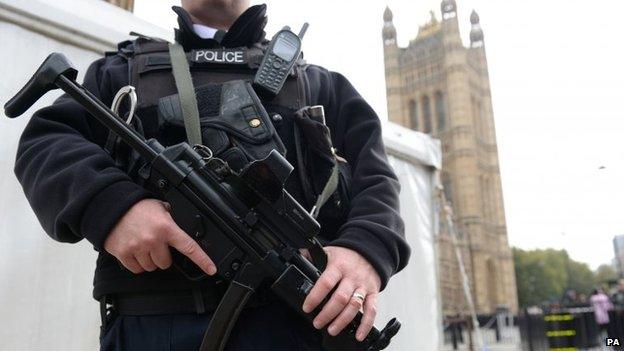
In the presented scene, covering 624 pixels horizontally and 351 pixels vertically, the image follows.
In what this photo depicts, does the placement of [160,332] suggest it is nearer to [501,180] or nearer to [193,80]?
[193,80]

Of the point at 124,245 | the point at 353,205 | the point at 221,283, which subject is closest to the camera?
the point at 124,245

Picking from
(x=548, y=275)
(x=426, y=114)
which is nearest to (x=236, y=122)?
(x=426, y=114)

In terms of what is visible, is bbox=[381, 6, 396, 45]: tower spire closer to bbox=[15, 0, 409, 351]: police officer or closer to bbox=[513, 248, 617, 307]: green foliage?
bbox=[513, 248, 617, 307]: green foliage

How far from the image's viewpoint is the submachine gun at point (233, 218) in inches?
39.1

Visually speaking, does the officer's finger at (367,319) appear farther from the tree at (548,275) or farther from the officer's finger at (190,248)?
the tree at (548,275)

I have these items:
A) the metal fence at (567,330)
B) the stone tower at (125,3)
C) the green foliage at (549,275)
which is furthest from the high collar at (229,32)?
the green foliage at (549,275)

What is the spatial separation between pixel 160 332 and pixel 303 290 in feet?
0.98

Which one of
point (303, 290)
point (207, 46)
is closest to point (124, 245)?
point (303, 290)

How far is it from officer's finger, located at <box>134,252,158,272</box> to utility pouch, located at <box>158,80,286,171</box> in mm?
268

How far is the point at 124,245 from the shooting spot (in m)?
0.92

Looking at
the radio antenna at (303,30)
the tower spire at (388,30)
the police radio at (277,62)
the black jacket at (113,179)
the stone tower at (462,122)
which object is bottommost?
the black jacket at (113,179)

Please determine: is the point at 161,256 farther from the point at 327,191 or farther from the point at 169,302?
the point at 327,191

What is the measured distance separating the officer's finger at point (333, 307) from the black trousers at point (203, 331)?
13 cm

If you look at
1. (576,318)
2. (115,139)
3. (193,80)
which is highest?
(193,80)
